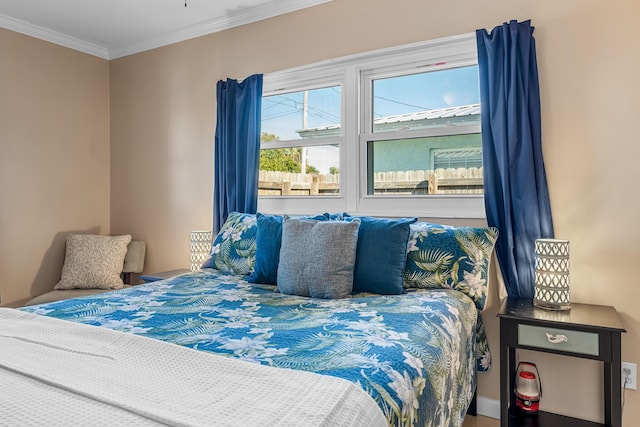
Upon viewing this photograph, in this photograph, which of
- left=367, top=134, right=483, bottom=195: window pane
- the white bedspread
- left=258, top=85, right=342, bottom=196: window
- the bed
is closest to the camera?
the white bedspread

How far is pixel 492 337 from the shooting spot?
232cm

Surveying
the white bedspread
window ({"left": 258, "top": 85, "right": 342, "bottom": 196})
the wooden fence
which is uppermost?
window ({"left": 258, "top": 85, "right": 342, "bottom": 196})

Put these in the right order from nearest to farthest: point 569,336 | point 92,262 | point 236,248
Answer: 1. point 569,336
2. point 236,248
3. point 92,262

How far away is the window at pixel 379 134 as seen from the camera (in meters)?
2.49

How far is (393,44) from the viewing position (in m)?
2.59

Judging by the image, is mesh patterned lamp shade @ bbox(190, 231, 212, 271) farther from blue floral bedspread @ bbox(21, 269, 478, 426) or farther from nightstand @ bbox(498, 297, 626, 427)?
nightstand @ bbox(498, 297, 626, 427)

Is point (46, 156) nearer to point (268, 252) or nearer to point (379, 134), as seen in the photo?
point (268, 252)

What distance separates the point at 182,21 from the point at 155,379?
3.08 metres

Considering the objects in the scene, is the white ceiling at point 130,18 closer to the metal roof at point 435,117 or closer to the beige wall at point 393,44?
the beige wall at point 393,44

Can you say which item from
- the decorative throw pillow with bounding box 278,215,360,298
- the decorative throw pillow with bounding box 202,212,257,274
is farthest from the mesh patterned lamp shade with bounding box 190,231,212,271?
the decorative throw pillow with bounding box 278,215,360,298

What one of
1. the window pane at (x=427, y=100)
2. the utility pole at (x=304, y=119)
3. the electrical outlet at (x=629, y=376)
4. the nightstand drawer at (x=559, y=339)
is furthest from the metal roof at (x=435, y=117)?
the electrical outlet at (x=629, y=376)

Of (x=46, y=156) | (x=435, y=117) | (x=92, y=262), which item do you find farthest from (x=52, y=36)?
(x=435, y=117)

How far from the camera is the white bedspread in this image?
805 millimetres

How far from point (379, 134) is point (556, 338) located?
5.09 ft
